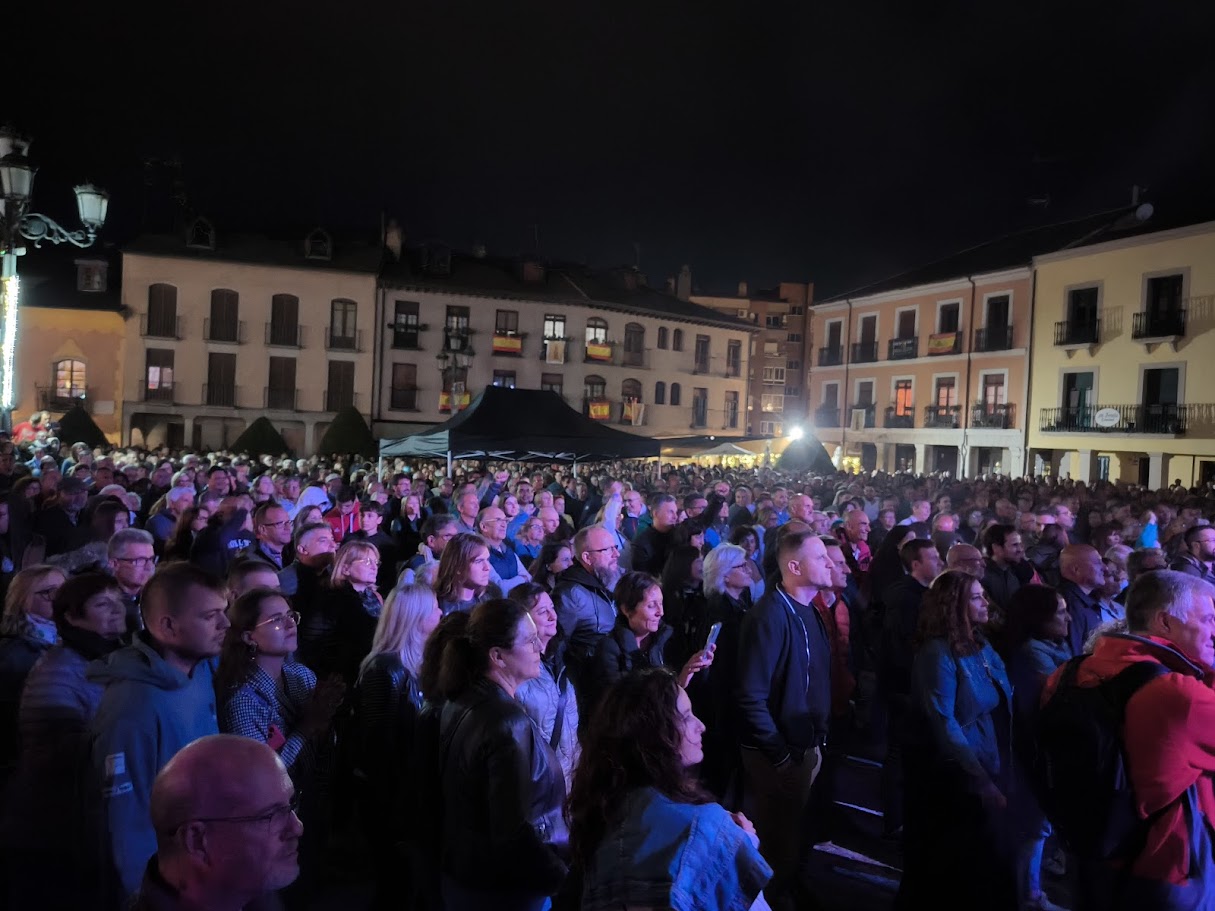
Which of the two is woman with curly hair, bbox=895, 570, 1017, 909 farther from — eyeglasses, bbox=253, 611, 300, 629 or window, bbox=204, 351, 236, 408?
window, bbox=204, 351, 236, 408

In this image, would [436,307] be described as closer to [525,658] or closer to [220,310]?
[220,310]


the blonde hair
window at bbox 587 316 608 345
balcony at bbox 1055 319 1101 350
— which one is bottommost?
the blonde hair

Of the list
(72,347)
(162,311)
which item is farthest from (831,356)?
(72,347)

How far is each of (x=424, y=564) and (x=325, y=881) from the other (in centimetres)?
197

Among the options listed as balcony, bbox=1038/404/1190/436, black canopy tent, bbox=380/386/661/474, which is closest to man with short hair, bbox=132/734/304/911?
black canopy tent, bbox=380/386/661/474

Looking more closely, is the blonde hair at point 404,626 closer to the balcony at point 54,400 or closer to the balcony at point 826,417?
the balcony at point 54,400

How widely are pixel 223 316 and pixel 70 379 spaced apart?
6219 mm

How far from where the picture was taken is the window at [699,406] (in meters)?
44.0

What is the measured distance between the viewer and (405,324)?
38.3 meters

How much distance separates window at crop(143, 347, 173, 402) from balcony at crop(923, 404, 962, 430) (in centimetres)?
3000

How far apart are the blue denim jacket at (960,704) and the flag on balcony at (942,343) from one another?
105 feet

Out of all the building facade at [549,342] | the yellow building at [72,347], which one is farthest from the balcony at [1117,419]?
the yellow building at [72,347]

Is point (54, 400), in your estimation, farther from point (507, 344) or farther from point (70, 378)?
point (507, 344)

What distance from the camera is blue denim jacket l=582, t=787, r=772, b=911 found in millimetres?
2057
